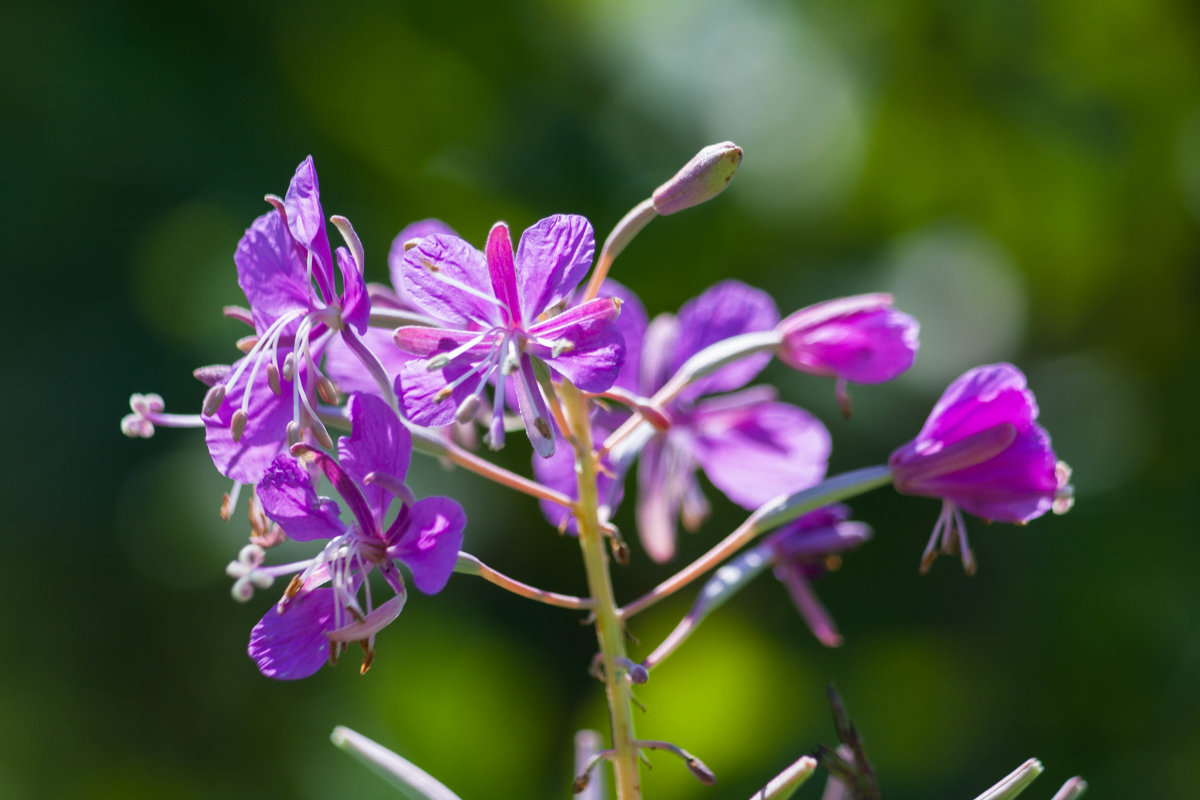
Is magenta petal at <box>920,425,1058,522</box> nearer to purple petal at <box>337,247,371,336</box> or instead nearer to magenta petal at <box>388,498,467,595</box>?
magenta petal at <box>388,498,467,595</box>

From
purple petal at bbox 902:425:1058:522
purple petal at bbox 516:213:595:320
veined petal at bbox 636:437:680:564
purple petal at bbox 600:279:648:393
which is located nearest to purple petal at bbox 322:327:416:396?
purple petal at bbox 516:213:595:320

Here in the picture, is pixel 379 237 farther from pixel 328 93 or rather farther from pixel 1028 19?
pixel 1028 19

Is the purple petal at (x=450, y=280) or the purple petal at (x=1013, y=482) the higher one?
the purple petal at (x=450, y=280)

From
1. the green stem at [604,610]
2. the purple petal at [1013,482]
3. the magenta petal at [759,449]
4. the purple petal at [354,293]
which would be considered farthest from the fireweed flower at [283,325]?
the purple petal at [1013,482]

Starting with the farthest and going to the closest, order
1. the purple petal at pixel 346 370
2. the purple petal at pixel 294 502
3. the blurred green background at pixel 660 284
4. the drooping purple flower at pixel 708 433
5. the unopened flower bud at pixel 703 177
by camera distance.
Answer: the blurred green background at pixel 660 284 → the drooping purple flower at pixel 708 433 → the purple petal at pixel 346 370 → the unopened flower bud at pixel 703 177 → the purple petal at pixel 294 502

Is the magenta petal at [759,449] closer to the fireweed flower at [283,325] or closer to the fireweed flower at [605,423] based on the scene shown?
the fireweed flower at [605,423]

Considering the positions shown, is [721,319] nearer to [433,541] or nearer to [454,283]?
[454,283]
